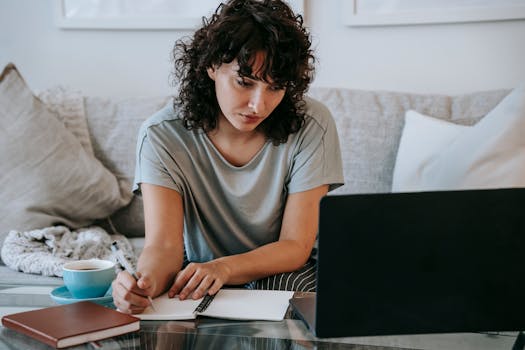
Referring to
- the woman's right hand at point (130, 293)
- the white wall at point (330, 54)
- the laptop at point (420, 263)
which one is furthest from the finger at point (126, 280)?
the white wall at point (330, 54)

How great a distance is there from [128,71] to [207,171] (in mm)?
1138

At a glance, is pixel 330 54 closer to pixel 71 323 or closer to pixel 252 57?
pixel 252 57

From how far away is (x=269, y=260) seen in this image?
1411 mm

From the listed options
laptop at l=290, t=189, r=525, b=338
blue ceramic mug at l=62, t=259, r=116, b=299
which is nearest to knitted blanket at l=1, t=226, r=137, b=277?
blue ceramic mug at l=62, t=259, r=116, b=299

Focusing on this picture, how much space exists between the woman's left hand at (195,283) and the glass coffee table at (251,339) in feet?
0.40

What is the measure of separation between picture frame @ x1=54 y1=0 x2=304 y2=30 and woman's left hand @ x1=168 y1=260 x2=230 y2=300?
4.86 ft

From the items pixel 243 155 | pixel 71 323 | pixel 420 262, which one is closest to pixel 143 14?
pixel 243 155

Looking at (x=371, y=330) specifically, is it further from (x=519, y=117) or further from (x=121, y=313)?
(x=519, y=117)

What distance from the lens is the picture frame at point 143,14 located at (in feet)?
8.13

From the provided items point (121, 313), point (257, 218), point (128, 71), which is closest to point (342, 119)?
point (257, 218)

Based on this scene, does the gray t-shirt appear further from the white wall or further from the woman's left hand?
the white wall

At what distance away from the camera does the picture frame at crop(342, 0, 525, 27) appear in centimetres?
223

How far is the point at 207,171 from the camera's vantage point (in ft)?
5.10

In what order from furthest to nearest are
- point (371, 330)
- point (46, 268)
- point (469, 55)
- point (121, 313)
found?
point (469, 55), point (46, 268), point (121, 313), point (371, 330)
